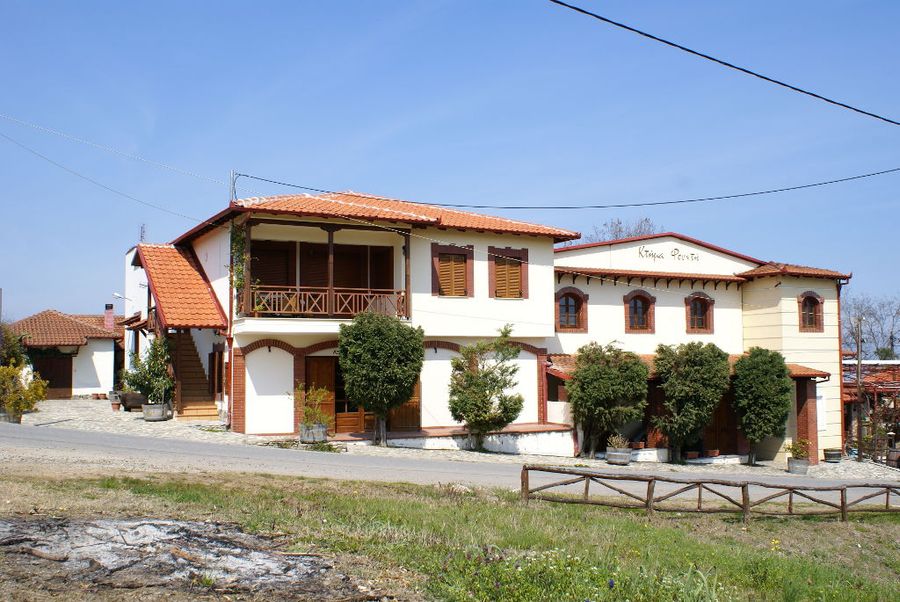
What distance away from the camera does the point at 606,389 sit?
2305 centimetres

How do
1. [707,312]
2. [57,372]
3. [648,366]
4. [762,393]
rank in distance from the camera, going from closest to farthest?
[648,366] → [762,393] → [707,312] → [57,372]

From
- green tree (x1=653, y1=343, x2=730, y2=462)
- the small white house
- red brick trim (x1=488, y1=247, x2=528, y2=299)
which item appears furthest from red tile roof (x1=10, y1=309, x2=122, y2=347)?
green tree (x1=653, y1=343, x2=730, y2=462)

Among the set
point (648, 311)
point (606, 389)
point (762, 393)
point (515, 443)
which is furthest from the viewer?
point (648, 311)

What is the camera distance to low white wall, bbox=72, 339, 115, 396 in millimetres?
35188

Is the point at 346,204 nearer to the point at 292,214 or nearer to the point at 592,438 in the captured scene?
the point at 292,214

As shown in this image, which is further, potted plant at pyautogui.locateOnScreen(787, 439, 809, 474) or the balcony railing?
potted plant at pyautogui.locateOnScreen(787, 439, 809, 474)

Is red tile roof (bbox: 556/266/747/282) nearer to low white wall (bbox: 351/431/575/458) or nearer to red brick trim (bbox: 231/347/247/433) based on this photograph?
low white wall (bbox: 351/431/575/458)

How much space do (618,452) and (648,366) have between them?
3.53m

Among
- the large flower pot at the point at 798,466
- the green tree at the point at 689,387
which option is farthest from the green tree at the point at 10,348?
the large flower pot at the point at 798,466

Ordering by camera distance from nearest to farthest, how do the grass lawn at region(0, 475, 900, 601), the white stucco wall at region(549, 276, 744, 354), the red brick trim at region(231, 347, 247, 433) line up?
1. the grass lawn at region(0, 475, 900, 601)
2. the red brick trim at region(231, 347, 247, 433)
3. the white stucco wall at region(549, 276, 744, 354)

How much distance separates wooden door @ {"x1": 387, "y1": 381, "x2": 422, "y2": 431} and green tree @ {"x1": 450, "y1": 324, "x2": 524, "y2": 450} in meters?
1.31

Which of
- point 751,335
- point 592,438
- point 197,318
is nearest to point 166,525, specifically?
point 197,318

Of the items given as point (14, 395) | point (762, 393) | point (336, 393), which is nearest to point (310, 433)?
point (336, 393)

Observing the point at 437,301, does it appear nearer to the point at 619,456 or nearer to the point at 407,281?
the point at 407,281
